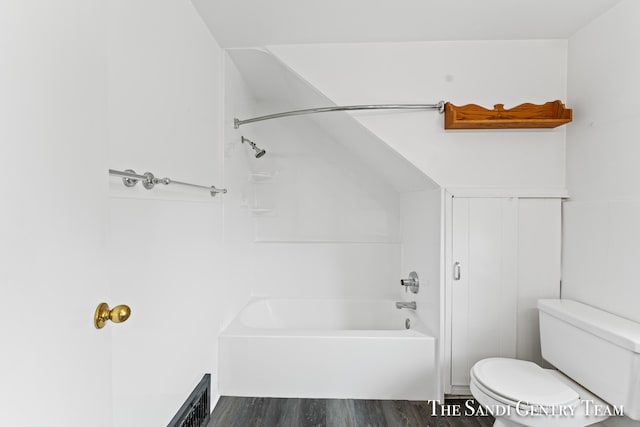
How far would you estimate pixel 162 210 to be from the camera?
4.80 ft

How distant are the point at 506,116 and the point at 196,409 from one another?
2304 mm

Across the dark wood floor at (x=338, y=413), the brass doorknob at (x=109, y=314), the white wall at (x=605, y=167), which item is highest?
the white wall at (x=605, y=167)

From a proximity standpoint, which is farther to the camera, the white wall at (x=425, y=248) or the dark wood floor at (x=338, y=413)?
the white wall at (x=425, y=248)

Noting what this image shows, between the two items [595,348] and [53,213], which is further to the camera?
[595,348]

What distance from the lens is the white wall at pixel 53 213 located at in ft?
1.82

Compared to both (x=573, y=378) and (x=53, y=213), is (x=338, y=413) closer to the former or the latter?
(x=573, y=378)

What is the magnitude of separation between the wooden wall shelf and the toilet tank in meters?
1.02

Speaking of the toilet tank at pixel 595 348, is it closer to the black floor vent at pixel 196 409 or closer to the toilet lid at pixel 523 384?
the toilet lid at pixel 523 384

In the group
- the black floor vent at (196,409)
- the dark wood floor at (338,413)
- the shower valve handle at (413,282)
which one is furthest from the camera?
the shower valve handle at (413,282)

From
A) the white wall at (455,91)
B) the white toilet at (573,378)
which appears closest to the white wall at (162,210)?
the white wall at (455,91)

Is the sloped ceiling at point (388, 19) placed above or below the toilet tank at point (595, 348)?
above

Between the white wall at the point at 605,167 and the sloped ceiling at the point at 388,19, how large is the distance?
0.17 meters

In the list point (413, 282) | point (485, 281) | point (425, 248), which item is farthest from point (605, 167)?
point (413, 282)

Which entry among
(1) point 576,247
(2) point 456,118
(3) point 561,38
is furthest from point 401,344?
(3) point 561,38
